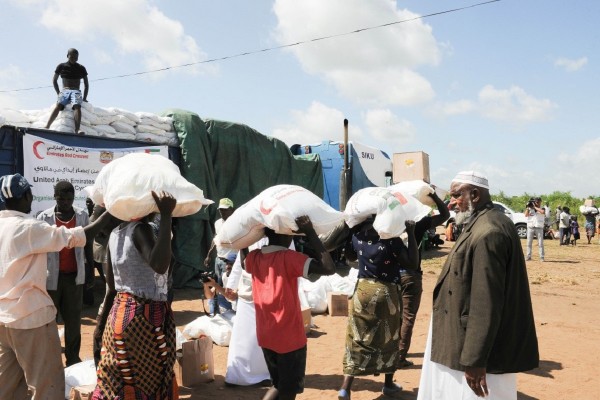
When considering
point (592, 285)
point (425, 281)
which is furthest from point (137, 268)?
point (592, 285)

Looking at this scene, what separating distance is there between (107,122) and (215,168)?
7.35ft

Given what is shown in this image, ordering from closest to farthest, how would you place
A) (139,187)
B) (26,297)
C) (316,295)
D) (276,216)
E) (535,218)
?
(139,187), (26,297), (276,216), (316,295), (535,218)

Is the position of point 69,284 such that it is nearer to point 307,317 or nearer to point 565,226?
point 307,317

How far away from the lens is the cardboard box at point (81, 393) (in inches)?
138

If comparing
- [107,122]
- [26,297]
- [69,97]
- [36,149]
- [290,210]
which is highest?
→ [69,97]

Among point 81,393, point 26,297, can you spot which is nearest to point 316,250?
point 26,297

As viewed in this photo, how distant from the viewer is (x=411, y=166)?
1142cm

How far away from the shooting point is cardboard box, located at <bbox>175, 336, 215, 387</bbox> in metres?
4.37

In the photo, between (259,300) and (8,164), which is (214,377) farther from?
(8,164)

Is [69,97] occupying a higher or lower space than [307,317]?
higher

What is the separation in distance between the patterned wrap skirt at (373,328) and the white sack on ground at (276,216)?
84 centimetres

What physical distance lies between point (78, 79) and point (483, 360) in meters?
6.98

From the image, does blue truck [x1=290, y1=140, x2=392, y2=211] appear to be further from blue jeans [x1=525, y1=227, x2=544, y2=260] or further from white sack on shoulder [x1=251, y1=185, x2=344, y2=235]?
white sack on shoulder [x1=251, y1=185, x2=344, y2=235]

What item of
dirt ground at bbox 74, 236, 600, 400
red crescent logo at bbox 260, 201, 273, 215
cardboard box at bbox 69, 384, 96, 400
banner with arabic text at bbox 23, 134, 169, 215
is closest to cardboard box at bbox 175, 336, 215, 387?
dirt ground at bbox 74, 236, 600, 400
